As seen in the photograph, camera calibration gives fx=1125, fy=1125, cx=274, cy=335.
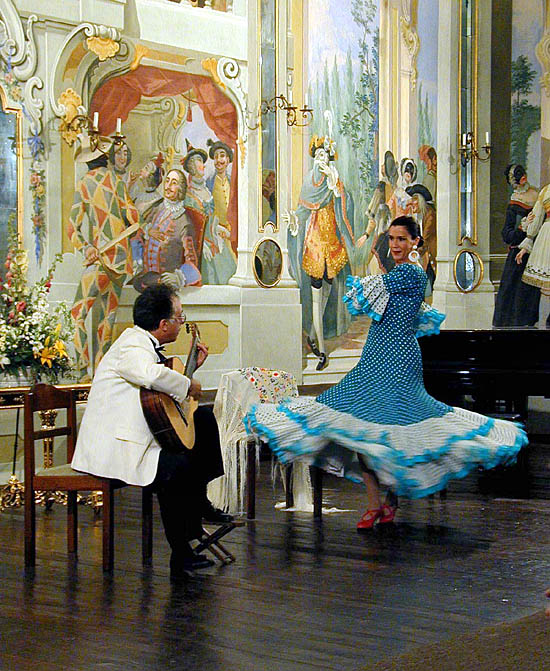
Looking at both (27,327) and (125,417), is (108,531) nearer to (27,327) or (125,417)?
(125,417)

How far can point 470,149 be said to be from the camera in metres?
12.8

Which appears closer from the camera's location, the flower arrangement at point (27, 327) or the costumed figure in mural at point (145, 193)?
the flower arrangement at point (27, 327)

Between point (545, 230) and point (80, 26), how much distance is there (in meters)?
5.63

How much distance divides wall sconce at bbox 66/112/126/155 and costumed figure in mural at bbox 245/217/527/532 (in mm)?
3213

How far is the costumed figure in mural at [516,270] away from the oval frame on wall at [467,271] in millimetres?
423

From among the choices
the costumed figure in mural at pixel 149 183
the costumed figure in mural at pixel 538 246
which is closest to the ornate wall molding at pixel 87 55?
the costumed figure in mural at pixel 149 183

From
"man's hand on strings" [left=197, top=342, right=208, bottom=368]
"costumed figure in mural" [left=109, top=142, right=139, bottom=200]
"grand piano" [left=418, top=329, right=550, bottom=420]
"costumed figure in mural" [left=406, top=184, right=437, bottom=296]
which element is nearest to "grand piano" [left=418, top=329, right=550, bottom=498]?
"grand piano" [left=418, top=329, right=550, bottom=420]

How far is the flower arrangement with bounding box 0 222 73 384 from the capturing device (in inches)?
293

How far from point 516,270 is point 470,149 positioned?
154 cm

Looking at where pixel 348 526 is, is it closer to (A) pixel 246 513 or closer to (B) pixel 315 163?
(A) pixel 246 513

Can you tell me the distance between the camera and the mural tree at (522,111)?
12.3 m

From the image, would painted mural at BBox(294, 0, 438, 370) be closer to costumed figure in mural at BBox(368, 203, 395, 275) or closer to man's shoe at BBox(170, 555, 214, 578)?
costumed figure in mural at BBox(368, 203, 395, 275)

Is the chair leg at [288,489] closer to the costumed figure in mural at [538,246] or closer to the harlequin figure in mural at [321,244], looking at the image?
the harlequin figure in mural at [321,244]

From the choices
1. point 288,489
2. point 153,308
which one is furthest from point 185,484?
point 288,489
